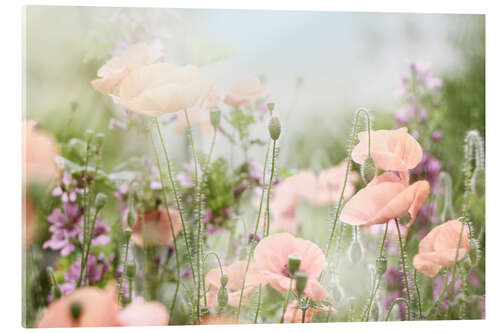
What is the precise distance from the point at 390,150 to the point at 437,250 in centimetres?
35

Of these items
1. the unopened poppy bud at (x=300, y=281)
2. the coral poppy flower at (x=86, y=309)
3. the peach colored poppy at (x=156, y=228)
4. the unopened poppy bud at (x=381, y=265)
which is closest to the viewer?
the coral poppy flower at (x=86, y=309)

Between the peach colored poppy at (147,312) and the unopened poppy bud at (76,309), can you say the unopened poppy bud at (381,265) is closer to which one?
the peach colored poppy at (147,312)

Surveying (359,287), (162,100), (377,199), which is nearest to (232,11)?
(162,100)

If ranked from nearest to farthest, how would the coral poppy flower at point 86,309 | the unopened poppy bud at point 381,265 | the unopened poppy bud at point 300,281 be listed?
the coral poppy flower at point 86,309
the unopened poppy bud at point 300,281
the unopened poppy bud at point 381,265

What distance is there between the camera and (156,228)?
6.83 feet

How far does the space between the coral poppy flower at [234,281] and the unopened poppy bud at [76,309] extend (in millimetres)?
381

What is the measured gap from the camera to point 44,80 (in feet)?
6.60

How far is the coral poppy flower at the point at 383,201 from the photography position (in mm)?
2076

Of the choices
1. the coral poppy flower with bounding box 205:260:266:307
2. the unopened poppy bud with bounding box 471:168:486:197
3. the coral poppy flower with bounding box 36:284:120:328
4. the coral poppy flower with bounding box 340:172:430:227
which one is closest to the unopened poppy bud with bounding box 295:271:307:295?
the coral poppy flower with bounding box 205:260:266:307

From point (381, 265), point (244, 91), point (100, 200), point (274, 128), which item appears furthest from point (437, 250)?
point (100, 200)

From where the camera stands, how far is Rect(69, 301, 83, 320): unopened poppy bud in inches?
74.0

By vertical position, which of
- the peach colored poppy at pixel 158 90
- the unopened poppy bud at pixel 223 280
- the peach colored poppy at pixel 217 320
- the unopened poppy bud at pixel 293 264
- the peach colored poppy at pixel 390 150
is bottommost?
the peach colored poppy at pixel 217 320

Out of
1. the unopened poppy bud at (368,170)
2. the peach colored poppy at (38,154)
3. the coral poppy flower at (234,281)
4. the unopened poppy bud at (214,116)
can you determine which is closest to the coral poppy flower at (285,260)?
the coral poppy flower at (234,281)
